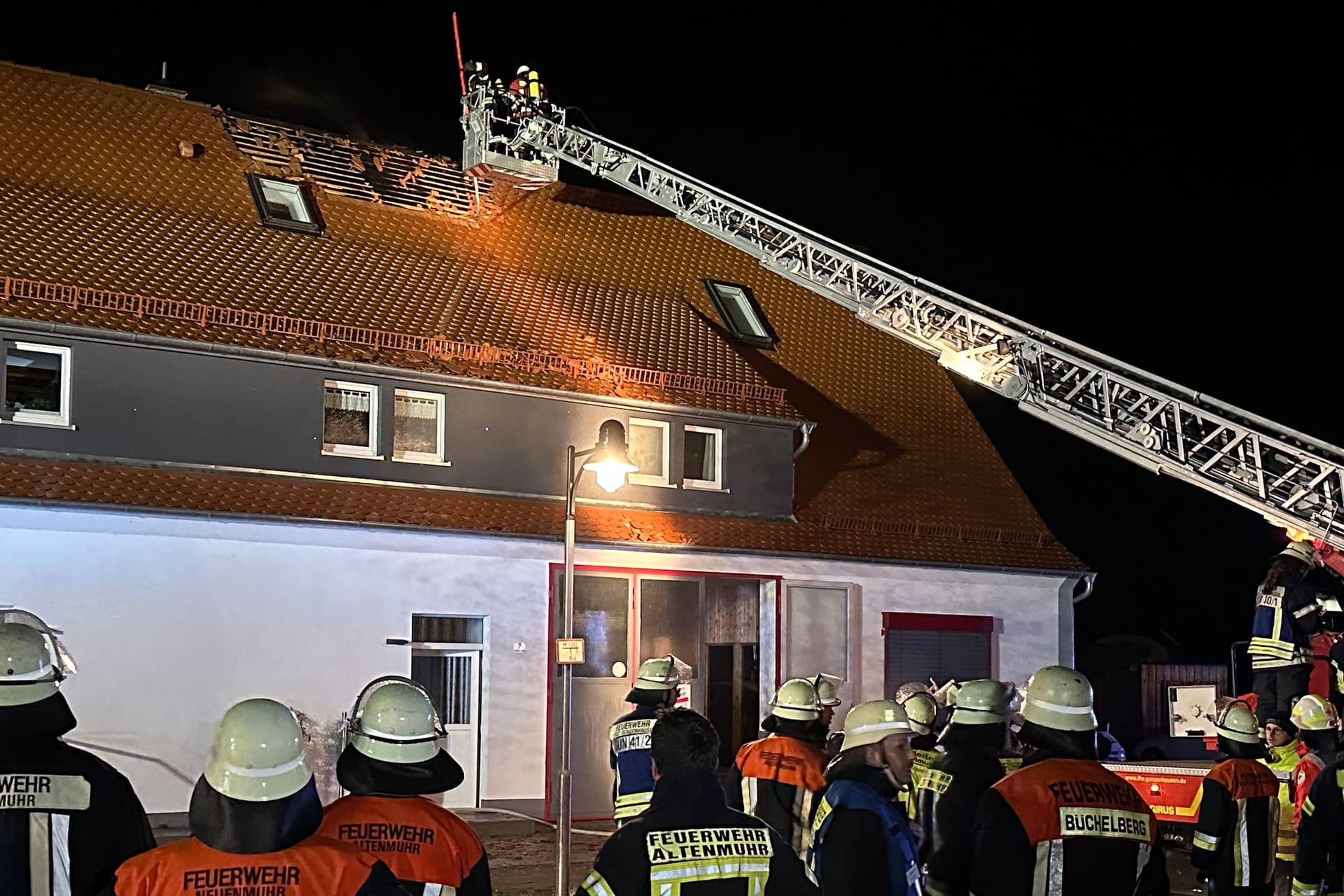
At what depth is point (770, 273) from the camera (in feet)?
84.1

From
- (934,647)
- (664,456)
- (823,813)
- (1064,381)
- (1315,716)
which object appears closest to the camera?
(823,813)

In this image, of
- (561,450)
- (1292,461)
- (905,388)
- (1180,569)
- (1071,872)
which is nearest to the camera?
(1071,872)

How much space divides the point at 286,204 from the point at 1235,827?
15.7m

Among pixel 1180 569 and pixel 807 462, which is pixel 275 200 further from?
pixel 1180 569

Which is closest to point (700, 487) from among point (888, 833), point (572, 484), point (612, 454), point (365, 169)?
point (572, 484)

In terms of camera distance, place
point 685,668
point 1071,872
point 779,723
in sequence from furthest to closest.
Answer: point 685,668
point 779,723
point 1071,872

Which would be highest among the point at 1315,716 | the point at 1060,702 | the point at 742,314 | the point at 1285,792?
the point at 742,314

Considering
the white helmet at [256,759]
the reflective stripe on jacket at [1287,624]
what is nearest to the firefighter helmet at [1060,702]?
the white helmet at [256,759]

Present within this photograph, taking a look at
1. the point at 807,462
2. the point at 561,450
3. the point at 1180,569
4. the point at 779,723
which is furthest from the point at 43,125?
the point at 1180,569

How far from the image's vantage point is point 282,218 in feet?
65.5

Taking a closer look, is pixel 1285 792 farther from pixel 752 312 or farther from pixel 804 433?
pixel 752 312

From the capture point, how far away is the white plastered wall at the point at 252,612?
1528 centimetres

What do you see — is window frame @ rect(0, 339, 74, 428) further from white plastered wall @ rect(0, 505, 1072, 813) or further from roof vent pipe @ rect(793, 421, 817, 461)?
roof vent pipe @ rect(793, 421, 817, 461)

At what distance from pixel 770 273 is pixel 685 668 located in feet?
50.8
